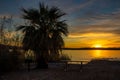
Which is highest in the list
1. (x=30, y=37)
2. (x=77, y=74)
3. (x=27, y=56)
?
(x=30, y=37)

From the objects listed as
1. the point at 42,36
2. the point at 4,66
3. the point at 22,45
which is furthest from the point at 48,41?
the point at 4,66

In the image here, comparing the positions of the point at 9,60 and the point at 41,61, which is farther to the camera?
the point at 41,61

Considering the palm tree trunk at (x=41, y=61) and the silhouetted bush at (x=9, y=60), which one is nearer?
the silhouetted bush at (x=9, y=60)

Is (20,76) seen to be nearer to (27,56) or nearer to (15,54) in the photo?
(15,54)

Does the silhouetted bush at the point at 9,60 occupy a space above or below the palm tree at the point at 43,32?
below

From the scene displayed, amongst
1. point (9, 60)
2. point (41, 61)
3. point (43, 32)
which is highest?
point (43, 32)

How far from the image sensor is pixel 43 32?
18.2 metres

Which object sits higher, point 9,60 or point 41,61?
point 9,60

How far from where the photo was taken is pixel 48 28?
1838 cm

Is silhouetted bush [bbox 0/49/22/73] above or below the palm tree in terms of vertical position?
below

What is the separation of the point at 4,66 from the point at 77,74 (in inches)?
182

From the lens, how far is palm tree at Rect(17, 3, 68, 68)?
58.5 ft

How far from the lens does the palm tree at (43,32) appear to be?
17844 mm

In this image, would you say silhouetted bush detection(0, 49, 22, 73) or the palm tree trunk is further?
the palm tree trunk
